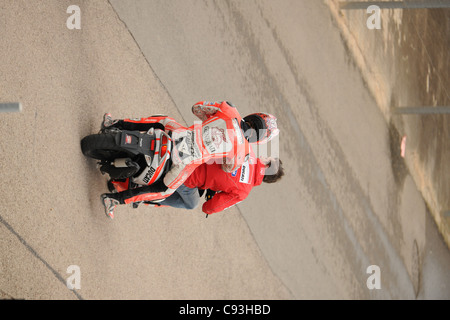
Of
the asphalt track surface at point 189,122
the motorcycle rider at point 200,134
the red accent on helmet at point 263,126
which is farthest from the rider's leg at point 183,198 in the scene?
the red accent on helmet at point 263,126

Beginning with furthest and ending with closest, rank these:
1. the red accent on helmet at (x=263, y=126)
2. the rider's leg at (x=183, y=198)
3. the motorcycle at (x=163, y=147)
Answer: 1. the rider's leg at (x=183, y=198)
2. the red accent on helmet at (x=263, y=126)
3. the motorcycle at (x=163, y=147)

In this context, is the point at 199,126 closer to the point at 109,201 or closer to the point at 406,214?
the point at 109,201

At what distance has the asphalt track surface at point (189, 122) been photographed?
590cm

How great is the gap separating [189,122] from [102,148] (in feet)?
9.99

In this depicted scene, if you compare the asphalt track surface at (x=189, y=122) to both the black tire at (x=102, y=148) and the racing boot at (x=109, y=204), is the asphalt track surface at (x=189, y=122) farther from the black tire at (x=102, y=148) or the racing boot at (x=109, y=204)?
the black tire at (x=102, y=148)

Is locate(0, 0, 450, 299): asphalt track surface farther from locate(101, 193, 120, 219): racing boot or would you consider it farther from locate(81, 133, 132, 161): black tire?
locate(81, 133, 132, 161): black tire

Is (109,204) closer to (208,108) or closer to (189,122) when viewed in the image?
(208,108)

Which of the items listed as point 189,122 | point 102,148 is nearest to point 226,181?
point 102,148

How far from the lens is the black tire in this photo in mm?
5824

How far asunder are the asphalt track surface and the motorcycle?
58cm

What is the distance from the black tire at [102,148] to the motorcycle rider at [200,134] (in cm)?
31

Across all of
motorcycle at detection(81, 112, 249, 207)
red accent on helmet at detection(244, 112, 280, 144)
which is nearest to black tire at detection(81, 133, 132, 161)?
motorcycle at detection(81, 112, 249, 207)

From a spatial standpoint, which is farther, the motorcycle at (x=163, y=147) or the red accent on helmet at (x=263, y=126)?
the red accent on helmet at (x=263, y=126)
